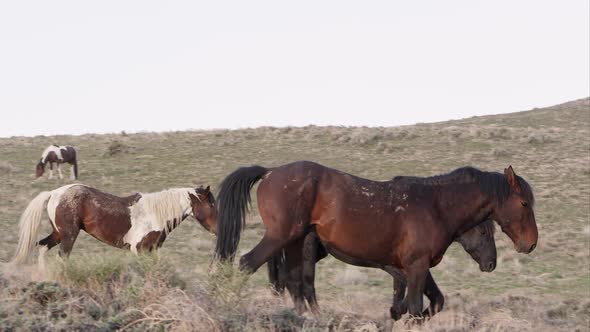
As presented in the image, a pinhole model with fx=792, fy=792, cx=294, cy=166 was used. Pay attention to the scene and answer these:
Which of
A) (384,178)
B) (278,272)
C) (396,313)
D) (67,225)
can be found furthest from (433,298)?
(384,178)

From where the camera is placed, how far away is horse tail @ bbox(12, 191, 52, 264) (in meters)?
10.3

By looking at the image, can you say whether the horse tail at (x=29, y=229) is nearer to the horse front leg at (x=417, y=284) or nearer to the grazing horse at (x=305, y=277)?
the grazing horse at (x=305, y=277)

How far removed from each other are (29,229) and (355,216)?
494 centimetres

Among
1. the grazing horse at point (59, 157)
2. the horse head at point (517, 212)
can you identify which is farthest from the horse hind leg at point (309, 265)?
the grazing horse at point (59, 157)

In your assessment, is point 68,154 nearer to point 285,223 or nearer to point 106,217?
point 106,217

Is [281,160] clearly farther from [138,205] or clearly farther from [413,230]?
[413,230]

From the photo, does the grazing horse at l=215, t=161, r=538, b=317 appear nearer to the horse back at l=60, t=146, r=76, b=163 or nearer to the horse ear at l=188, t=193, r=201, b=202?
the horse ear at l=188, t=193, r=201, b=202

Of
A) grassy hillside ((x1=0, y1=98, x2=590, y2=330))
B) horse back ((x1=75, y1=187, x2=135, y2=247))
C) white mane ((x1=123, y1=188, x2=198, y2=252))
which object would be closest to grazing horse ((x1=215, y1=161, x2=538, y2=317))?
grassy hillside ((x1=0, y1=98, x2=590, y2=330))

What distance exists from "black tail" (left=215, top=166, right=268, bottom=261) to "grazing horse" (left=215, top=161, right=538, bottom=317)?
0.01 meters

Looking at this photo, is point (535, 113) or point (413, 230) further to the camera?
point (535, 113)

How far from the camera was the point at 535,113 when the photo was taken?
5056 cm

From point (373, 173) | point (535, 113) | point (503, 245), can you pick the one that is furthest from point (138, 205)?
point (535, 113)

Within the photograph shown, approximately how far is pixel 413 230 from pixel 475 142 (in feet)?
98.6

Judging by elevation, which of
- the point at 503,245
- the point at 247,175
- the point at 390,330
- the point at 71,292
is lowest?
the point at 503,245
